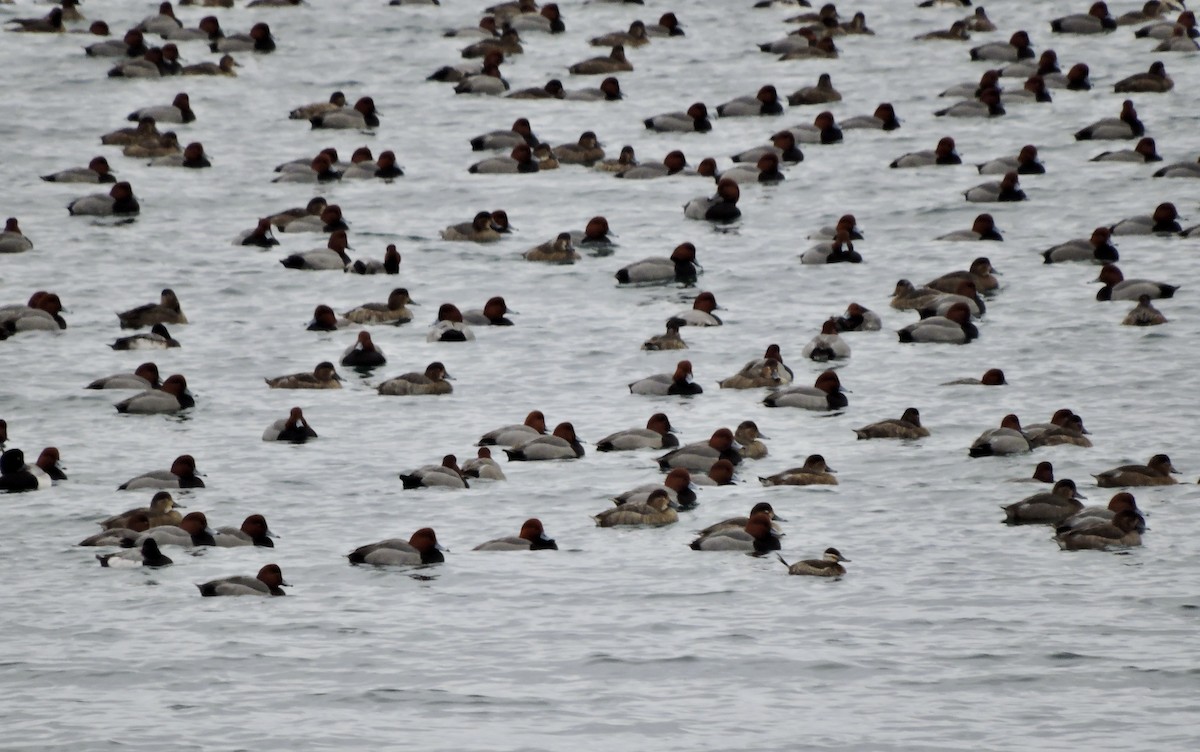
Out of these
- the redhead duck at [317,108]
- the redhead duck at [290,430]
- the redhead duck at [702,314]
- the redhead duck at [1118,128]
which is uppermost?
the redhead duck at [1118,128]

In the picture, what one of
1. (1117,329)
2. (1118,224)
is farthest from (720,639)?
(1118,224)

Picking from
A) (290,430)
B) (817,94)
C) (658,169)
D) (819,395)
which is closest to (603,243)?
(658,169)

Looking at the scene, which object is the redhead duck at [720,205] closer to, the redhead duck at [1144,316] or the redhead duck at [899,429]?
the redhead duck at [1144,316]

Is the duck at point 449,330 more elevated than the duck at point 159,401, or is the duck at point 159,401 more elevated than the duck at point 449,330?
the duck at point 449,330

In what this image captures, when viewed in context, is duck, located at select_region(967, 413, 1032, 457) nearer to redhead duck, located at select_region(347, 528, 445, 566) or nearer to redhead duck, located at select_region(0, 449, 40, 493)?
redhead duck, located at select_region(347, 528, 445, 566)

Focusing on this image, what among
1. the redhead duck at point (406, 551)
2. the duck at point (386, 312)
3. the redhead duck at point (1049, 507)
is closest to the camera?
the redhead duck at point (406, 551)

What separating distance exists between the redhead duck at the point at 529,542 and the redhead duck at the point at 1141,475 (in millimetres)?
7172

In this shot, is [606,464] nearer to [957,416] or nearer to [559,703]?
[957,416]

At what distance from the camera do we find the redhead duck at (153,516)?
25828 mm

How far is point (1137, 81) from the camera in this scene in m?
53.2

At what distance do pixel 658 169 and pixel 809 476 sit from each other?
21.2m

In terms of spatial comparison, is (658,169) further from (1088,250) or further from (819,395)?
(819,395)

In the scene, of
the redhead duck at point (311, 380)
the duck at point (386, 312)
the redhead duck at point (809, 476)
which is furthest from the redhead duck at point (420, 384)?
the redhead duck at point (809, 476)

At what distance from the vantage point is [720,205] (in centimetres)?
4503
